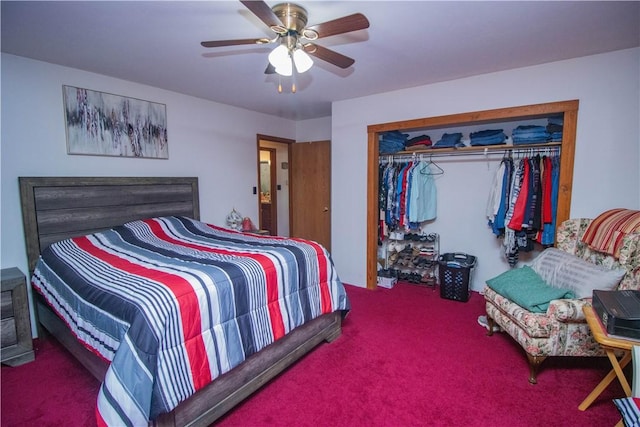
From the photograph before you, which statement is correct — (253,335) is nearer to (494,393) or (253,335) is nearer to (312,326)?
(312,326)

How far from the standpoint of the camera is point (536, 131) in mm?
2949

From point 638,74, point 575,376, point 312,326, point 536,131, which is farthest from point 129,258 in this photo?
point 638,74

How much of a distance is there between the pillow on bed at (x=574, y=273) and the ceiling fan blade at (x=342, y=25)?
2.08 m

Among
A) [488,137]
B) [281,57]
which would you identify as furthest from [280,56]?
[488,137]

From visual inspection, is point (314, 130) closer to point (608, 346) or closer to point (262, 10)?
point (262, 10)

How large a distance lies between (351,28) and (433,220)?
114 inches

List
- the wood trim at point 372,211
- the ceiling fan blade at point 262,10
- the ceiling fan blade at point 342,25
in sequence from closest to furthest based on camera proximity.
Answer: the ceiling fan blade at point 262,10 < the ceiling fan blade at point 342,25 < the wood trim at point 372,211

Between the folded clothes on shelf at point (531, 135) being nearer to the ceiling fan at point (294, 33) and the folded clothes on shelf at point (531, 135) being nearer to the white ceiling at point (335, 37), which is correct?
the white ceiling at point (335, 37)

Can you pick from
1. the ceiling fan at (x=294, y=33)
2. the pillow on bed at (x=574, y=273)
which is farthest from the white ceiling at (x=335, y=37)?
the pillow on bed at (x=574, y=273)

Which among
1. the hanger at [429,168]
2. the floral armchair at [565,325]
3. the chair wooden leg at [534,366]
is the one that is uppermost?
the hanger at [429,168]

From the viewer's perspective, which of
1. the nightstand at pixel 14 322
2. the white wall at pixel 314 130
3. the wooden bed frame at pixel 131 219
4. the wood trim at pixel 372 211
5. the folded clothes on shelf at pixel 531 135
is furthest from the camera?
the white wall at pixel 314 130

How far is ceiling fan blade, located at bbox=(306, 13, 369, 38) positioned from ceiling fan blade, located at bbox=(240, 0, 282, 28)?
210 millimetres

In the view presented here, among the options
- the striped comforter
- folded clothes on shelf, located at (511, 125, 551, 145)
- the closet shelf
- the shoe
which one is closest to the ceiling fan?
the striped comforter

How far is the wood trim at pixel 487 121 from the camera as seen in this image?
2586 mm
